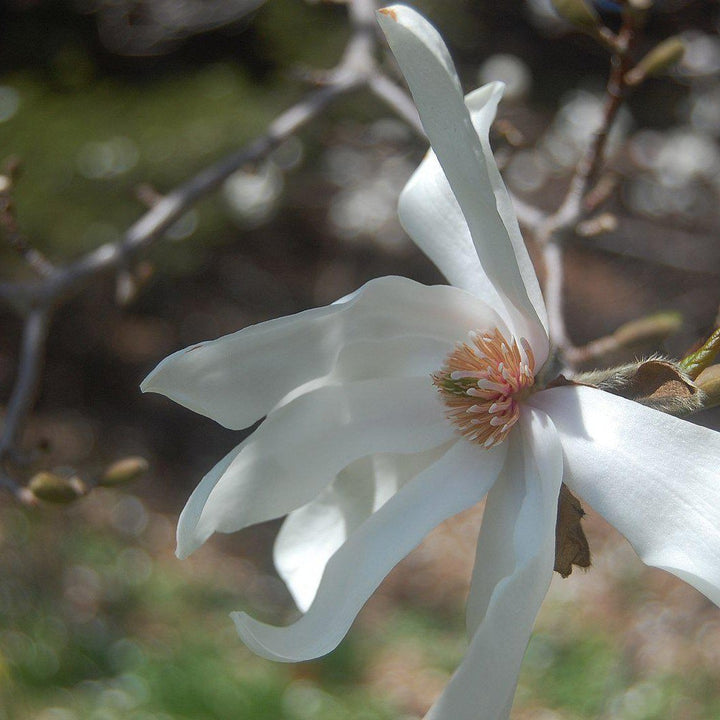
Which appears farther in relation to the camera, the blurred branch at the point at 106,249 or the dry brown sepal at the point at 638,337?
the blurred branch at the point at 106,249

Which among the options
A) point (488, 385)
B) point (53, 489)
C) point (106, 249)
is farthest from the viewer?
point (106, 249)

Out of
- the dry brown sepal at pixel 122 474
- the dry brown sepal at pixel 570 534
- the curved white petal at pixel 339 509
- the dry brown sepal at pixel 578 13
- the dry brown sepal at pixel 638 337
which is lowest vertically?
the dry brown sepal at pixel 122 474

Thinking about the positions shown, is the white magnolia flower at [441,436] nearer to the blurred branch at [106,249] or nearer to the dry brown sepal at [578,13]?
the dry brown sepal at [578,13]

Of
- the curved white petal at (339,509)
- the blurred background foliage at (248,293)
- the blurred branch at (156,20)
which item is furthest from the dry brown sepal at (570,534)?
the blurred branch at (156,20)

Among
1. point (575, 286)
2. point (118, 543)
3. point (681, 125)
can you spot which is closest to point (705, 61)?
point (681, 125)

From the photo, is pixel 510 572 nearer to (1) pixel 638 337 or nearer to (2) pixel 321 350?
(2) pixel 321 350

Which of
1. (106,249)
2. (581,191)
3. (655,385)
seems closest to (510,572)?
(655,385)

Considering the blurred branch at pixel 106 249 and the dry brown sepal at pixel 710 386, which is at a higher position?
the dry brown sepal at pixel 710 386
